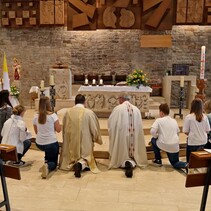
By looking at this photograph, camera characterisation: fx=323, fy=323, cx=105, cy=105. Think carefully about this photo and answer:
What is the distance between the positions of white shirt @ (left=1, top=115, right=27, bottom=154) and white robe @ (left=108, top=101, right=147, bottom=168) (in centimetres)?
147

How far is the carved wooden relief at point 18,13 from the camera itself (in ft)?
35.3

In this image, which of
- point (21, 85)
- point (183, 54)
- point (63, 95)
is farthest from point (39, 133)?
point (183, 54)

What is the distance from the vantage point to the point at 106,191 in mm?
4680

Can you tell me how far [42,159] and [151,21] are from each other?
6.57 m

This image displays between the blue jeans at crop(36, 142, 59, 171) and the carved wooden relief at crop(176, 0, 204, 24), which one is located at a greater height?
the carved wooden relief at crop(176, 0, 204, 24)

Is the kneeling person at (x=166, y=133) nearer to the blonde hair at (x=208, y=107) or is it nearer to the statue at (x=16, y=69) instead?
the blonde hair at (x=208, y=107)

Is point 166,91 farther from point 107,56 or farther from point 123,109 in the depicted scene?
point 123,109

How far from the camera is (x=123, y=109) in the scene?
545 cm

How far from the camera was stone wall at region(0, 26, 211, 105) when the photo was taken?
A: 35.8 ft

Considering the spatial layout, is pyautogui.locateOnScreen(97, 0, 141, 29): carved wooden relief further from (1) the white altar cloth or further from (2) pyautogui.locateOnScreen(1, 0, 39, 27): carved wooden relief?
(1) the white altar cloth

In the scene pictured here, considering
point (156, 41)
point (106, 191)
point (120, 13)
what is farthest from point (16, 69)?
point (106, 191)

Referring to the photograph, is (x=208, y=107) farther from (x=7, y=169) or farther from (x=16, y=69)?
(x=16, y=69)

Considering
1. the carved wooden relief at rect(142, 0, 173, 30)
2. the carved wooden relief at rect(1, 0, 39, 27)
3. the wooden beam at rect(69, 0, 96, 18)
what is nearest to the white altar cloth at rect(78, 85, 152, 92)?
the carved wooden relief at rect(142, 0, 173, 30)

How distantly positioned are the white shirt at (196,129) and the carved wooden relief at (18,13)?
290 inches
